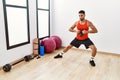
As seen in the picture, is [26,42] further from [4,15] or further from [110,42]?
[110,42]

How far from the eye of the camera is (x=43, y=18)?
4.37 metres

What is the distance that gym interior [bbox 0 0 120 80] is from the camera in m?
2.82

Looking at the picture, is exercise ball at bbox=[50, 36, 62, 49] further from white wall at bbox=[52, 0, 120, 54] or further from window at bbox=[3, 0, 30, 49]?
window at bbox=[3, 0, 30, 49]

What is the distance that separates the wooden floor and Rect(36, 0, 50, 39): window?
2.92 feet

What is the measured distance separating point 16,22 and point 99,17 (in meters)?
2.38

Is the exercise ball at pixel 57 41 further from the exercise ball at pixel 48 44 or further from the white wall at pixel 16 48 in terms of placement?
the white wall at pixel 16 48

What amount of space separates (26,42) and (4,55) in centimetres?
78

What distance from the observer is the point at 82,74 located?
2785 mm

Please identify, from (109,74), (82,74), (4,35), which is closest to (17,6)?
(4,35)

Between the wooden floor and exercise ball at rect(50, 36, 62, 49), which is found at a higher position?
exercise ball at rect(50, 36, 62, 49)

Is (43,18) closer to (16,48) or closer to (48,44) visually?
(48,44)

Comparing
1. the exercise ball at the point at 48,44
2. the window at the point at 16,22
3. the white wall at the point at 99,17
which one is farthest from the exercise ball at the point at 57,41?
the window at the point at 16,22

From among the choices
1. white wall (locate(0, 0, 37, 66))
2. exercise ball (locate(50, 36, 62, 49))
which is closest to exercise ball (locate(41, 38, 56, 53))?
white wall (locate(0, 0, 37, 66))

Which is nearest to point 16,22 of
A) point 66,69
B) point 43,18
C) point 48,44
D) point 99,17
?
point 48,44
